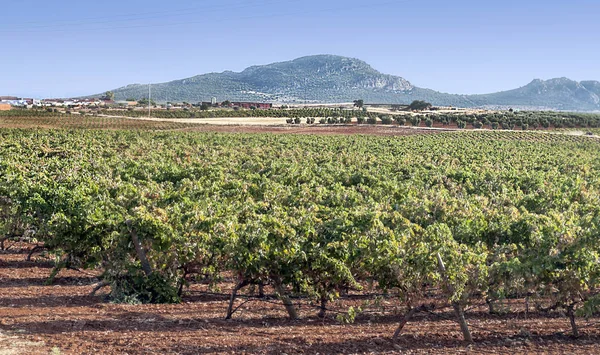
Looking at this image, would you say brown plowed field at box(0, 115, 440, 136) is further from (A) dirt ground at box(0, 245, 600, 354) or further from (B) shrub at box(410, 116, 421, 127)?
(A) dirt ground at box(0, 245, 600, 354)

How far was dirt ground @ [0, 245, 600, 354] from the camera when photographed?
1157cm

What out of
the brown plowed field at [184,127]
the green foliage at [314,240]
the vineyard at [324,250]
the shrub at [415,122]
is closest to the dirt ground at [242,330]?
the vineyard at [324,250]

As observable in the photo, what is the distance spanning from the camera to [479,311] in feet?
48.9

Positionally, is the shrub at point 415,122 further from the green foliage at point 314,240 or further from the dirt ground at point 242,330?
Result: the dirt ground at point 242,330

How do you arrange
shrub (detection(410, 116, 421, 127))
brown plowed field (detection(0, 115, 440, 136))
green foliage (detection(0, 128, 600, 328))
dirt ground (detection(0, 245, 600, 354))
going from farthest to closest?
shrub (detection(410, 116, 421, 127)) < brown plowed field (detection(0, 115, 440, 136)) < green foliage (detection(0, 128, 600, 328)) < dirt ground (detection(0, 245, 600, 354))

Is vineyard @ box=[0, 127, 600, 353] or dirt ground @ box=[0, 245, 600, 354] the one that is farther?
vineyard @ box=[0, 127, 600, 353]

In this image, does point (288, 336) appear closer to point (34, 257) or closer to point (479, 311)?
point (479, 311)

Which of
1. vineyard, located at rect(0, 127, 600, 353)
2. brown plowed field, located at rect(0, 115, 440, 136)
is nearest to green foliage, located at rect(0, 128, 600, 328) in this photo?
vineyard, located at rect(0, 127, 600, 353)

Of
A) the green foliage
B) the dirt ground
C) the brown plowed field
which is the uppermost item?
the green foliage

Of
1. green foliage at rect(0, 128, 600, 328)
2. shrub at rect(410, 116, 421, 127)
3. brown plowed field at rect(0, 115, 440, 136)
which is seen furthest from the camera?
shrub at rect(410, 116, 421, 127)

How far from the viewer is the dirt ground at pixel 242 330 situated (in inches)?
456

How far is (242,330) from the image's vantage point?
42.1ft

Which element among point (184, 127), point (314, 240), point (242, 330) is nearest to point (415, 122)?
point (184, 127)

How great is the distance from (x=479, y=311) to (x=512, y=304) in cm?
132
